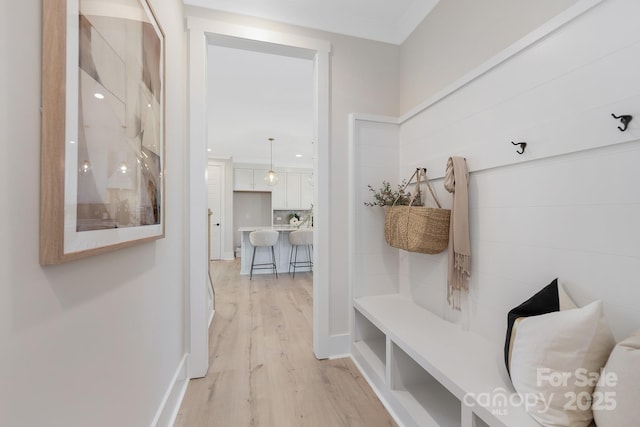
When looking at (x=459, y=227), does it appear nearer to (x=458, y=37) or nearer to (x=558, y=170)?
(x=558, y=170)

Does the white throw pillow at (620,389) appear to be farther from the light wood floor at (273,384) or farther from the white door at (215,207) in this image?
the white door at (215,207)

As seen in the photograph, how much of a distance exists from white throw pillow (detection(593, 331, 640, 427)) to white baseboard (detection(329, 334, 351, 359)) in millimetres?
1504

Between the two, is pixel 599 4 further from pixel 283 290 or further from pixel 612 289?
pixel 283 290

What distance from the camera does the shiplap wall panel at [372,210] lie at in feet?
6.84

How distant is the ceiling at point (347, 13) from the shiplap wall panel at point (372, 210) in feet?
2.55

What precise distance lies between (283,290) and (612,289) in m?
3.54

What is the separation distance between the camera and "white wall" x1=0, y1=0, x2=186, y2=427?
50 centimetres

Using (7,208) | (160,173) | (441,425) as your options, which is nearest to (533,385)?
(441,425)

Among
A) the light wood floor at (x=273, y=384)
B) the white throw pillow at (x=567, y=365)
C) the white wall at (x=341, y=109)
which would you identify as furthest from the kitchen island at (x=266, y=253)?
the white throw pillow at (x=567, y=365)

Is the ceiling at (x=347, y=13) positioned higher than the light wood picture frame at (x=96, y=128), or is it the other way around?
the ceiling at (x=347, y=13)

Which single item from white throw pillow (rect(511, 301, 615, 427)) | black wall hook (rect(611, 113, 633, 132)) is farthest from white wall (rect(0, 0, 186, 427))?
black wall hook (rect(611, 113, 633, 132))

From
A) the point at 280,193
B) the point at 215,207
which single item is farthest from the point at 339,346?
the point at 280,193

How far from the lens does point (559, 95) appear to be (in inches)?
42.1

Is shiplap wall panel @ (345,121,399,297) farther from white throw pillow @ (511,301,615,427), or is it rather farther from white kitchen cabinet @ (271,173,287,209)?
white kitchen cabinet @ (271,173,287,209)
